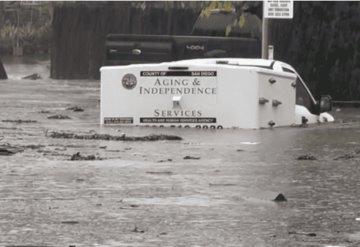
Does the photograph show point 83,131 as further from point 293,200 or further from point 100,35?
point 100,35

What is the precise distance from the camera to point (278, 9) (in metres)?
20.2

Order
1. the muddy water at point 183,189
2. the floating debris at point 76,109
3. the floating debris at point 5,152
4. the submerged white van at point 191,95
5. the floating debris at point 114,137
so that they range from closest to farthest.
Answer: the muddy water at point 183,189 → the floating debris at point 5,152 → the floating debris at point 114,137 → the submerged white van at point 191,95 → the floating debris at point 76,109

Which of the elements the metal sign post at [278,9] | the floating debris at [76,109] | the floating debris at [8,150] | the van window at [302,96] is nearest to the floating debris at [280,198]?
the floating debris at [8,150]

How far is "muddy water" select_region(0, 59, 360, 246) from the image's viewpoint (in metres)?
7.90

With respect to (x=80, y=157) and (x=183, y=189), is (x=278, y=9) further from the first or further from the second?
(x=183, y=189)

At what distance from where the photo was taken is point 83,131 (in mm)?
16141

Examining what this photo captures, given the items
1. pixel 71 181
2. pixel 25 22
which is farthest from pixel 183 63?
pixel 25 22

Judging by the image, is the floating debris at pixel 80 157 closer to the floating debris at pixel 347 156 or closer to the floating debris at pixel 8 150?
the floating debris at pixel 8 150

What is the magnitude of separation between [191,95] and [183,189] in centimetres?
691

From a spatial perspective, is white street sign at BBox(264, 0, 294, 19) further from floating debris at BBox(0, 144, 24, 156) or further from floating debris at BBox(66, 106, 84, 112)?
floating debris at BBox(0, 144, 24, 156)

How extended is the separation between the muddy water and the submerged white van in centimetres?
46

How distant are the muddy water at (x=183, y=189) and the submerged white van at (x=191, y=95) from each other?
455mm

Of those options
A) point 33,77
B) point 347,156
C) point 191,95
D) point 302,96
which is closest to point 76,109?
point 302,96

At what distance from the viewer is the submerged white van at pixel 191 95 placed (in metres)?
16.9
